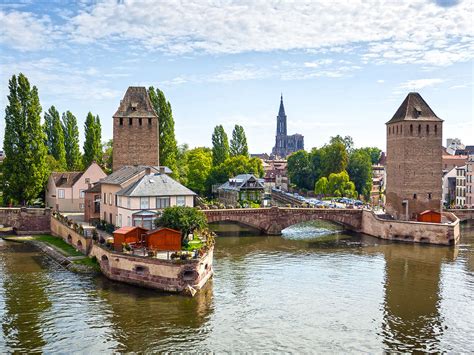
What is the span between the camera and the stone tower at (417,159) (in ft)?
230

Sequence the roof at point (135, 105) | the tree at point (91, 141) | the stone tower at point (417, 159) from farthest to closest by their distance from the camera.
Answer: the tree at point (91, 141) < the roof at point (135, 105) < the stone tower at point (417, 159)

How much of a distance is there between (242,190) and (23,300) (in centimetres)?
6121

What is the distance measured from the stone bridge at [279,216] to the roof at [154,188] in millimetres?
14884

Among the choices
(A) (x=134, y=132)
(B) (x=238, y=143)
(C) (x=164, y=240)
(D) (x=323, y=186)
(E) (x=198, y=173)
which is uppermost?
(B) (x=238, y=143)

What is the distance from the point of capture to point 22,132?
2761 inches

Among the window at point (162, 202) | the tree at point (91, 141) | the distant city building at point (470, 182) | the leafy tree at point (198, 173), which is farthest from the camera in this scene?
the leafy tree at point (198, 173)

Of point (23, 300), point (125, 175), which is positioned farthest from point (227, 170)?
point (23, 300)

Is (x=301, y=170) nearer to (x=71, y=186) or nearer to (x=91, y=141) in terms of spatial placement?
(x=91, y=141)

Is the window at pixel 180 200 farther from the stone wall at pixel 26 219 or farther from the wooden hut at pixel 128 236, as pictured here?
the stone wall at pixel 26 219

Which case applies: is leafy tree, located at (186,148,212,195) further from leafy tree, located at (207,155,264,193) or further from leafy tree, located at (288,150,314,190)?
leafy tree, located at (288,150,314,190)

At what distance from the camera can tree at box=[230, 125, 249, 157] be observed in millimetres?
120562

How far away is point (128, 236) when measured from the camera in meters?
45.0

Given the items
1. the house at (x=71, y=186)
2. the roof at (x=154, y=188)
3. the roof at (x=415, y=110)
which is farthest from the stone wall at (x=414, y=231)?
the house at (x=71, y=186)

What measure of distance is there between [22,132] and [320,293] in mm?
47061
